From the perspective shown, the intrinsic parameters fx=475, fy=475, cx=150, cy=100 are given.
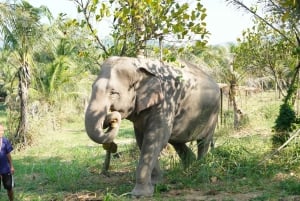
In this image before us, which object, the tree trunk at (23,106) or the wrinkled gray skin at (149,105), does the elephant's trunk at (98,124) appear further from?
the tree trunk at (23,106)

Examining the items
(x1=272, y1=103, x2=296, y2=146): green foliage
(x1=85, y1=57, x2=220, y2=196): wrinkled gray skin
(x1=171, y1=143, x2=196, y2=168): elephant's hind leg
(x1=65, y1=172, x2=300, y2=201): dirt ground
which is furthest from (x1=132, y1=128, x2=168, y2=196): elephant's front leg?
(x1=272, y1=103, x2=296, y2=146): green foliage

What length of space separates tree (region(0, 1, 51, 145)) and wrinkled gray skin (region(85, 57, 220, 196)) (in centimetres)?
613

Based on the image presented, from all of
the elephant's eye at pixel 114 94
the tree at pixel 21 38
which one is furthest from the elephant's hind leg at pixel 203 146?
the tree at pixel 21 38

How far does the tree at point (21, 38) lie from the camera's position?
42.8ft

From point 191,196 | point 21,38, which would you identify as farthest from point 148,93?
point 21,38

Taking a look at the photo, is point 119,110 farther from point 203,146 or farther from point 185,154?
point 203,146

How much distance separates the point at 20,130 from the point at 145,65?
9.41 meters

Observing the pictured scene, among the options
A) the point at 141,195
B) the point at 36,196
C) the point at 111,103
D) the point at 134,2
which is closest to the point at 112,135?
the point at 111,103

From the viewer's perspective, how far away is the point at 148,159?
7707 mm

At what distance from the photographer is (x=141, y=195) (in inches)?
294

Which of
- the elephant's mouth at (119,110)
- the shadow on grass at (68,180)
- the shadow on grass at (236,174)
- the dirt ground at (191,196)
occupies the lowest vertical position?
Result: the shadow on grass at (68,180)

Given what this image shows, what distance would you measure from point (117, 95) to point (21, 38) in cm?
749

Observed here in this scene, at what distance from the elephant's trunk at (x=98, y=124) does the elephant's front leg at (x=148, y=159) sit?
2.88 feet

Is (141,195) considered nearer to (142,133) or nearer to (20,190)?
(142,133)
